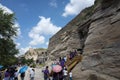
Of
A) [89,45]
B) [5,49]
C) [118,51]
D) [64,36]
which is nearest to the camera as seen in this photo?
[118,51]

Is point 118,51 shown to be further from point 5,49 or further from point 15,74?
point 5,49

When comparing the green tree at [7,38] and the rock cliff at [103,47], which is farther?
the green tree at [7,38]

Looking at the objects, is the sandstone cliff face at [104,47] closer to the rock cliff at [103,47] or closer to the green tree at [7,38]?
the rock cliff at [103,47]

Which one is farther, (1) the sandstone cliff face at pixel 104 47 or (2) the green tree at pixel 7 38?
(2) the green tree at pixel 7 38

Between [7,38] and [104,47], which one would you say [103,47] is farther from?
[7,38]

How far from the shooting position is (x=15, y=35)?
41000 mm

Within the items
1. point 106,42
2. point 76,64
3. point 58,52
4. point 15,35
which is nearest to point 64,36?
point 58,52

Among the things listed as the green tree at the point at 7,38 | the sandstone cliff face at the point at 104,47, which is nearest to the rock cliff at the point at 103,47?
the sandstone cliff face at the point at 104,47

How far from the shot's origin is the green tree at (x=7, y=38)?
3978 centimetres

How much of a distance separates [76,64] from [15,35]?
20005 millimetres

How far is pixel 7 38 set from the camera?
40.8m

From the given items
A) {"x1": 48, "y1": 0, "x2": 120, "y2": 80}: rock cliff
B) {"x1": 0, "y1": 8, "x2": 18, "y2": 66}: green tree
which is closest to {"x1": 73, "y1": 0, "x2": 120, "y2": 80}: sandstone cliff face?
{"x1": 48, "y1": 0, "x2": 120, "y2": 80}: rock cliff

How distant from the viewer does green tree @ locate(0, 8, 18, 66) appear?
3978 cm

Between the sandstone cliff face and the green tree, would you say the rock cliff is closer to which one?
the sandstone cliff face
